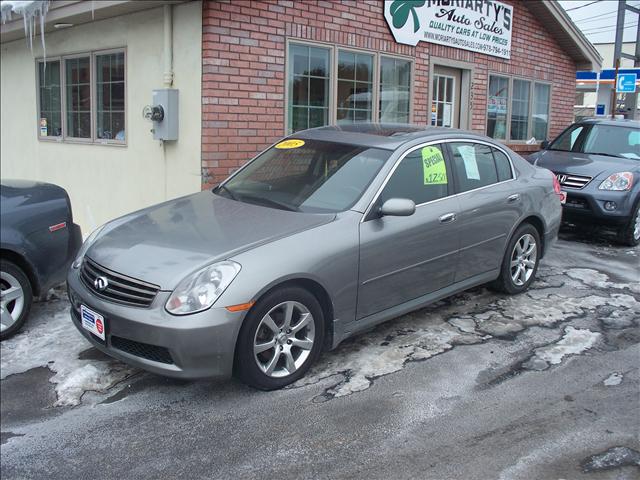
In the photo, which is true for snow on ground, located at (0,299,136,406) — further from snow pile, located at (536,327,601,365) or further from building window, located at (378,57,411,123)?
building window, located at (378,57,411,123)

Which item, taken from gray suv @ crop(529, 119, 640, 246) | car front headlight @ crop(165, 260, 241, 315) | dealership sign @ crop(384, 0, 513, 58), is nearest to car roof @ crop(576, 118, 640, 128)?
gray suv @ crop(529, 119, 640, 246)

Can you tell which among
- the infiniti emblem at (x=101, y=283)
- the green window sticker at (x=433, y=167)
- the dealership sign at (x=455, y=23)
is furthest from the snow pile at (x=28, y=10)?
the green window sticker at (x=433, y=167)

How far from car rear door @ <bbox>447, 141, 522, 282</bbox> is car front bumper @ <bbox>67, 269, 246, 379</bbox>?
2.30 m

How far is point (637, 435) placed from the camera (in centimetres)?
353

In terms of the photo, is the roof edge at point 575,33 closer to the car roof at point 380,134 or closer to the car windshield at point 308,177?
the car roof at point 380,134

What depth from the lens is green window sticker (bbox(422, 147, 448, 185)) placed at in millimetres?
4949

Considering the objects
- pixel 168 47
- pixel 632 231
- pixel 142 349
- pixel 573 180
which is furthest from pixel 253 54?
pixel 632 231

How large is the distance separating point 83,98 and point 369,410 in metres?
6.85

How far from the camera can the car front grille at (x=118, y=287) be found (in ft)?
12.0

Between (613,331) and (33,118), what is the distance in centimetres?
869

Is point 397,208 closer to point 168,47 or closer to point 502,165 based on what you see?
point 502,165

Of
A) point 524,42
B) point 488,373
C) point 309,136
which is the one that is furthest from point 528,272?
point 524,42

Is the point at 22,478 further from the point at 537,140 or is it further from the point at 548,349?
the point at 537,140

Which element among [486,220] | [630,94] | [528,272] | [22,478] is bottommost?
[22,478]
